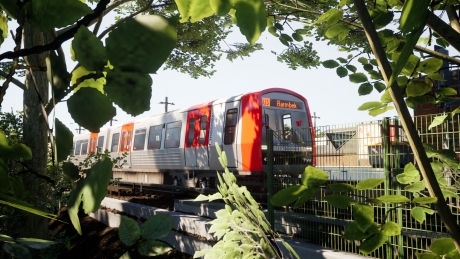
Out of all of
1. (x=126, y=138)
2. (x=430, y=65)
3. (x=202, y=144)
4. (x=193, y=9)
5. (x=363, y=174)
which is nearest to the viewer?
(x=193, y=9)

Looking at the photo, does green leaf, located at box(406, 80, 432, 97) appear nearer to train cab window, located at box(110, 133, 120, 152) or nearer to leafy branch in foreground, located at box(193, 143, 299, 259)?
leafy branch in foreground, located at box(193, 143, 299, 259)

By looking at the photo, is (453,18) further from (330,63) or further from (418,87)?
(330,63)

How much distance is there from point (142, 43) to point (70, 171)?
0.19m

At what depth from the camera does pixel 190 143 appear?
46.6ft

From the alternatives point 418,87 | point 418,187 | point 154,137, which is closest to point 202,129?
point 154,137

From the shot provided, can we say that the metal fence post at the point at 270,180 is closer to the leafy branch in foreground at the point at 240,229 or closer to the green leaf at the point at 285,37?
the green leaf at the point at 285,37

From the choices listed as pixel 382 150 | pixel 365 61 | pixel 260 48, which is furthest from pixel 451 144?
pixel 260 48

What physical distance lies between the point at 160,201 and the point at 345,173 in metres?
7.86

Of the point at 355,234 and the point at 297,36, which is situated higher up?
the point at 297,36

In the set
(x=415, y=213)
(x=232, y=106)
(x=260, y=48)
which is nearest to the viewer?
(x=415, y=213)

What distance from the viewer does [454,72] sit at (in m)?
6.68

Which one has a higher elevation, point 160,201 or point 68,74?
point 68,74

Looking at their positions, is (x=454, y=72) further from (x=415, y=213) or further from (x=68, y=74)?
(x=68, y=74)

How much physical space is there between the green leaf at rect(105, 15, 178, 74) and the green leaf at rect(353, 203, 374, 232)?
2.82 feet
